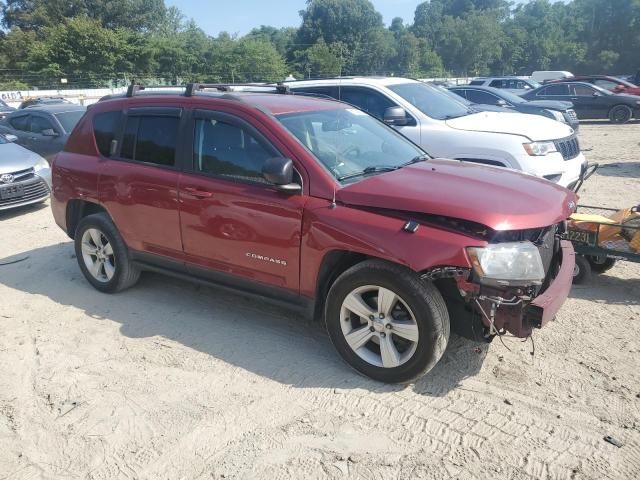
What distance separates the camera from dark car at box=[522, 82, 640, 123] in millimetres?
18609

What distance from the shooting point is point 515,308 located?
122 inches

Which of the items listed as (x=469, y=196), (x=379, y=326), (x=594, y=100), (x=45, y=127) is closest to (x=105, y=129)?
(x=379, y=326)

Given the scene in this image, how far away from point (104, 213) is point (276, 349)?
7.57ft

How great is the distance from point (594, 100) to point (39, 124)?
58.1 feet

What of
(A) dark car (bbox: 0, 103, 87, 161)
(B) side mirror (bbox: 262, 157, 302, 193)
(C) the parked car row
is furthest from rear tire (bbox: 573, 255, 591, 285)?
(C) the parked car row

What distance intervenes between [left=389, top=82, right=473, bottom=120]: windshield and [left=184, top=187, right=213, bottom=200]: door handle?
3.95 m

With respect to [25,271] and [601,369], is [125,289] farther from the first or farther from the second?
[601,369]

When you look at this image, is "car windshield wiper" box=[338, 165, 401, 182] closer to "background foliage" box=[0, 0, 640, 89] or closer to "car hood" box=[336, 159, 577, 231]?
"car hood" box=[336, 159, 577, 231]

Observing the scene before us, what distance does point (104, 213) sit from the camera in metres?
5.04

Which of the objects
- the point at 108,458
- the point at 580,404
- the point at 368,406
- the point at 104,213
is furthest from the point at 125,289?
the point at 580,404

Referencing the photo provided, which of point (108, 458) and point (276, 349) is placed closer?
point (108, 458)

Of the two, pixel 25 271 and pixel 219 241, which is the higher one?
pixel 219 241

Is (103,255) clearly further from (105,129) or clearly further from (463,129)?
(463,129)

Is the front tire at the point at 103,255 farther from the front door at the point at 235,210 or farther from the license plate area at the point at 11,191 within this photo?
the license plate area at the point at 11,191
